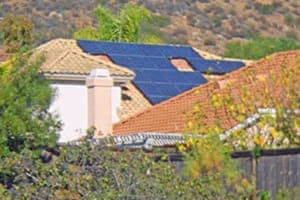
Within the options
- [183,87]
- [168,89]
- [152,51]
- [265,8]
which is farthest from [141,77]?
[265,8]

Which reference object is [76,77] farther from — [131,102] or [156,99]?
[156,99]

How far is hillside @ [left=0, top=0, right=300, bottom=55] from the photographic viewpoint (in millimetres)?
71500

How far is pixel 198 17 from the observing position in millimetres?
75812

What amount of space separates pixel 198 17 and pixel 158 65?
41649mm

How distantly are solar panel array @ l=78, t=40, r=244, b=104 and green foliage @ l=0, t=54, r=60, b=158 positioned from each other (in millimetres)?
12112

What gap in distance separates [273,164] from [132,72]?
14196mm

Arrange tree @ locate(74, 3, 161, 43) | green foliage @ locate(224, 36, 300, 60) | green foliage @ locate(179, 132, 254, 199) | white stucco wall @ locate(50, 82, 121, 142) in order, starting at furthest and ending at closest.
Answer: green foliage @ locate(224, 36, 300, 60) < tree @ locate(74, 3, 161, 43) < white stucco wall @ locate(50, 82, 121, 142) < green foliage @ locate(179, 132, 254, 199)

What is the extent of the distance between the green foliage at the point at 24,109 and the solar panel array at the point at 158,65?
1211 centimetres

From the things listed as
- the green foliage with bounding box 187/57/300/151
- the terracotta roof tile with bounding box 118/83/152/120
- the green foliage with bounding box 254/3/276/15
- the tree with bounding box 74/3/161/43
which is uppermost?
the green foliage with bounding box 187/57/300/151

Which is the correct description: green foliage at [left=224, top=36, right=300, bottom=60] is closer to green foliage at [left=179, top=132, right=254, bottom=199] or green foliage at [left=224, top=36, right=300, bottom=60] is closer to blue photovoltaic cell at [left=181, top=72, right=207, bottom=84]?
blue photovoltaic cell at [left=181, top=72, right=207, bottom=84]

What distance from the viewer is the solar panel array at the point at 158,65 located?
1288 inches

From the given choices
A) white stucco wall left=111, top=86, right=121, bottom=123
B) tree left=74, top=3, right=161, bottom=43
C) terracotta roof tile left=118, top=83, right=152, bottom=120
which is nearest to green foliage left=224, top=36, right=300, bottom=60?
tree left=74, top=3, right=161, bottom=43

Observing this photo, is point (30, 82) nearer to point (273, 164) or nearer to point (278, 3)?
point (273, 164)

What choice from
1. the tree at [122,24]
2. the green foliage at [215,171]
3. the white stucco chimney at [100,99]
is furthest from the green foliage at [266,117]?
the tree at [122,24]
